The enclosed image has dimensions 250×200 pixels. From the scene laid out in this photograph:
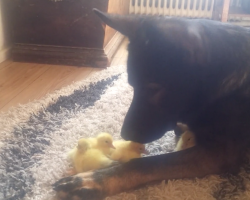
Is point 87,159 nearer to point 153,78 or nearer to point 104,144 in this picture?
point 104,144

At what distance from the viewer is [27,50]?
259cm

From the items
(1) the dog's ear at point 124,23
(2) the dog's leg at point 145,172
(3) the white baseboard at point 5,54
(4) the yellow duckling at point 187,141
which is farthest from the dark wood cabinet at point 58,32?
(2) the dog's leg at point 145,172

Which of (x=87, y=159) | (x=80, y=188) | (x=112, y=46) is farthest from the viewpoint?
(x=112, y=46)

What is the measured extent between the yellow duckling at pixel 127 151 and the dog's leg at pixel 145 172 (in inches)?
3.1

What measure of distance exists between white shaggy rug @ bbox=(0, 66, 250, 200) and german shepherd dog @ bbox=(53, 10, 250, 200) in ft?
0.17

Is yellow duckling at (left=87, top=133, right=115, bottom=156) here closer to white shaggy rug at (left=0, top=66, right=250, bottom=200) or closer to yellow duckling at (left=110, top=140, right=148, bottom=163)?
yellow duckling at (left=110, top=140, right=148, bottom=163)

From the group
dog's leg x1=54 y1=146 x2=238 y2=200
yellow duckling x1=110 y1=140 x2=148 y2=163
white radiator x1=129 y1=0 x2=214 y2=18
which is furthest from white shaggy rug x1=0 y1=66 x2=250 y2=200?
white radiator x1=129 y1=0 x2=214 y2=18

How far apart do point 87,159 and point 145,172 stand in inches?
8.6

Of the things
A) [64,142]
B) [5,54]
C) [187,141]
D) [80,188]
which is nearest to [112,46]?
[5,54]

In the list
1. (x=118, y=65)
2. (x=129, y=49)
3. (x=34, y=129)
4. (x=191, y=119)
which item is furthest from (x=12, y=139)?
(x=118, y=65)

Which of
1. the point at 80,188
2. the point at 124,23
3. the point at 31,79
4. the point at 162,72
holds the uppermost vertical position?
the point at 124,23

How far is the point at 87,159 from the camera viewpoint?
3.81 ft

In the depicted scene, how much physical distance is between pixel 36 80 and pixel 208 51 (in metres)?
1.46

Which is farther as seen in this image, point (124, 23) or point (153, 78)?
point (124, 23)
